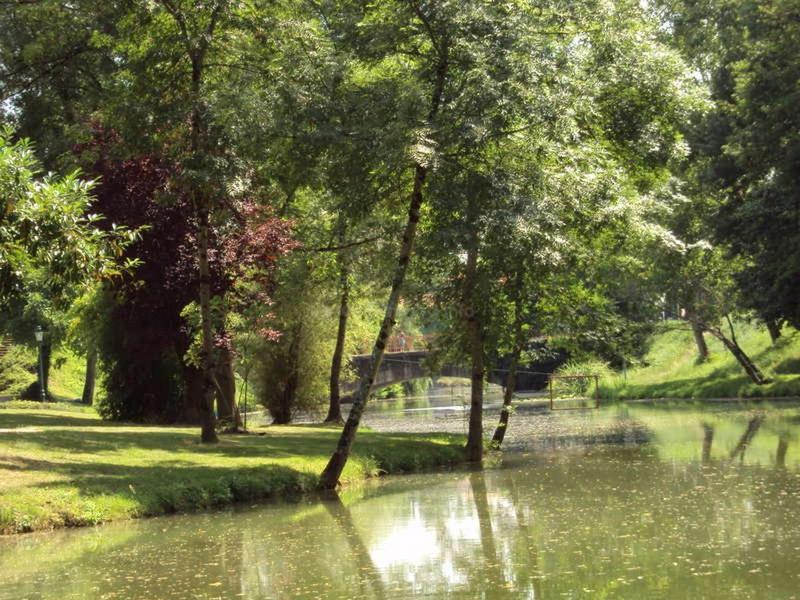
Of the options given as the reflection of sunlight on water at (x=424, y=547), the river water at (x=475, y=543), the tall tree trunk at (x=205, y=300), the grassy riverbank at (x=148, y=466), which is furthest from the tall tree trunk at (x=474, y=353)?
the reflection of sunlight on water at (x=424, y=547)

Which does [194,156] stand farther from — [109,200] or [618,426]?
[618,426]

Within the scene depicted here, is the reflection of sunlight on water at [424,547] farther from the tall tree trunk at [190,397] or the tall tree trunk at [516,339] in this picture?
the tall tree trunk at [190,397]

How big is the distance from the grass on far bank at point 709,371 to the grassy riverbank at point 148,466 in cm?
2814

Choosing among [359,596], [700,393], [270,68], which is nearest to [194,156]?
[270,68]

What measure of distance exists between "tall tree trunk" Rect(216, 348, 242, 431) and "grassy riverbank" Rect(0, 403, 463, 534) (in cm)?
190

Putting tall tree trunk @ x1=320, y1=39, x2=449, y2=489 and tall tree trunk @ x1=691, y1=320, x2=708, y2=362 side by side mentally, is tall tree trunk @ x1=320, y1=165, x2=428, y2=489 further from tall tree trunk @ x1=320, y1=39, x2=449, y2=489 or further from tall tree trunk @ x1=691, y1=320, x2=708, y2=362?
tall tree trunk @ x1=691, y1=320, x2=708, y2=362

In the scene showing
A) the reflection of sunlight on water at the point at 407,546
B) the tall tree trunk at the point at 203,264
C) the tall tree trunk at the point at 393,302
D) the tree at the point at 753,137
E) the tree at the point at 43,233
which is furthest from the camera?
the tree at the point at 753,137

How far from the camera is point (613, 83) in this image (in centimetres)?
2547

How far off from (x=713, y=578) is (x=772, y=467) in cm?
1178

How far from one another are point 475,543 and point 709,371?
158 ft

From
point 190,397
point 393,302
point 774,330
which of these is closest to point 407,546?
point 393,302

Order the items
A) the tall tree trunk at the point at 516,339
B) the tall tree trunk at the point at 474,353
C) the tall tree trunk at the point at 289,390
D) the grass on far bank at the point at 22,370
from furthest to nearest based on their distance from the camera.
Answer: the grass on far bank at the point at 22,370 < the tall tree trunk at the point at 289,390 < the tall tree trunk at the point at 516,339 < the tall tree trunk at the point at 474,353

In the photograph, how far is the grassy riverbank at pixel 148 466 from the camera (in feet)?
56.2

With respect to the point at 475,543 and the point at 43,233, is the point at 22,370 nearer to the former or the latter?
the point at 43,233
